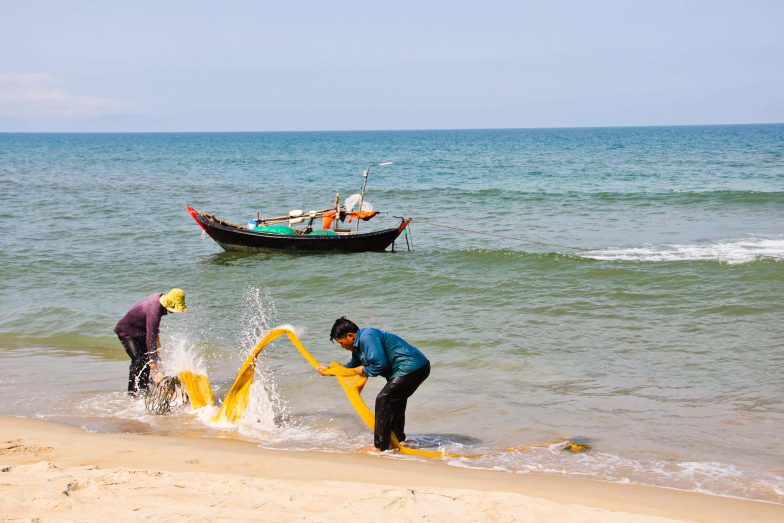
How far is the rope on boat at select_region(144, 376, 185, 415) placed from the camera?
8.30 meters

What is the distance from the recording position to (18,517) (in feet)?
15.5

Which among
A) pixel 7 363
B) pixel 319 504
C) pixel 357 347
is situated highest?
pixel 357 347

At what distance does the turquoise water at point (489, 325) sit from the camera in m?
7.77

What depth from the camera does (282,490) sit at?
17.8ft

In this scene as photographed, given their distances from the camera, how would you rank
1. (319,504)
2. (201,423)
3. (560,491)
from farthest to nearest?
(201,423) < (560,491) < (319,504)

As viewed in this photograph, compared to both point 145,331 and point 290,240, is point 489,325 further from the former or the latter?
point 290,240

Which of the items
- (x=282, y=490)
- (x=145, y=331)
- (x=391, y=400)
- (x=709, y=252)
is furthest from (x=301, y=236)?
(x=282, y=490)

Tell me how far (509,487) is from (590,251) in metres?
15.1

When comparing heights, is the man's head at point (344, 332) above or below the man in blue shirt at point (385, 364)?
above

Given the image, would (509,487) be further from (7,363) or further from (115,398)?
(7,363)

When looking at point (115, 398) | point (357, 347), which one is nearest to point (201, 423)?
point (115, 398)

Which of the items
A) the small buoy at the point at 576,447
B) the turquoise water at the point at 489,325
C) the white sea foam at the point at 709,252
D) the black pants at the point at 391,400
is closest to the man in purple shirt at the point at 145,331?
the turquoise water at the point at 489,325

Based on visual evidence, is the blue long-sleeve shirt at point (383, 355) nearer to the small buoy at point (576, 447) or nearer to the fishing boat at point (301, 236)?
the small buoy at point (576, 447)

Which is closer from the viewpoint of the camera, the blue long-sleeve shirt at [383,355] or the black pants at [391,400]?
the blue long-sleeve shirt at [383,355]
